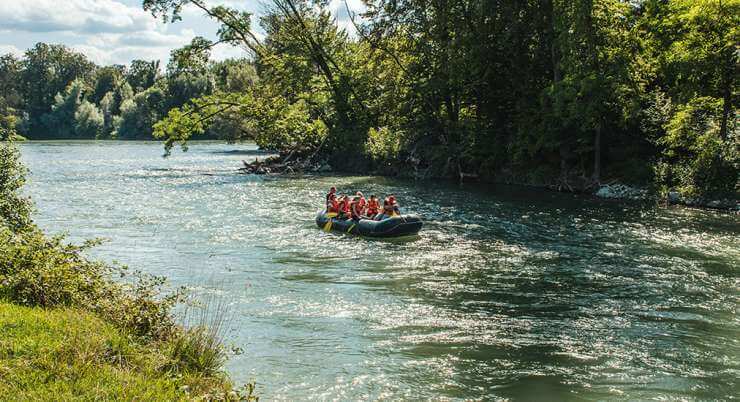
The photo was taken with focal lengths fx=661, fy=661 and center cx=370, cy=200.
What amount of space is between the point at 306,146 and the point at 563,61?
67.8ft

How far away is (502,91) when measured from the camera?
35219 mm

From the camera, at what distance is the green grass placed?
6.14 metres

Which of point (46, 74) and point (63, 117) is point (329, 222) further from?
point (46, 74)

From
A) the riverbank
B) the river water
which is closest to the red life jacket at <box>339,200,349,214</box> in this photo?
the river water

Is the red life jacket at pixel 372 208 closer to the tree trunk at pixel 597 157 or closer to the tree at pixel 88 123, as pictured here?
the tree trunk at pixel 597 157

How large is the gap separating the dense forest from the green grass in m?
9.39

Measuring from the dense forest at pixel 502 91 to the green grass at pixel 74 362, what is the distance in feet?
30.8

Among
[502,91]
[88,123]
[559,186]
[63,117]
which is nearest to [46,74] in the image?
[63,117]

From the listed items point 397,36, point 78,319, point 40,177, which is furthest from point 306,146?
point 78,319

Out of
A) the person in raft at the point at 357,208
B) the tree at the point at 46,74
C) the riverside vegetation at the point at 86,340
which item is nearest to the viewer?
the riverside vegetation at the point at 86,340

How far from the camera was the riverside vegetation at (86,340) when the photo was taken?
20.7 feet

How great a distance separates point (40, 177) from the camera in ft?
117

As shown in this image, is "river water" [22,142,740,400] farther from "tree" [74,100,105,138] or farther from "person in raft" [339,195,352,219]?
"tree" [74,100,105,138]

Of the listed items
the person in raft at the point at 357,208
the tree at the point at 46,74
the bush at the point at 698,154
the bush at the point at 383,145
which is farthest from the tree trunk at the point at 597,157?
the tree at the point at 46,74
